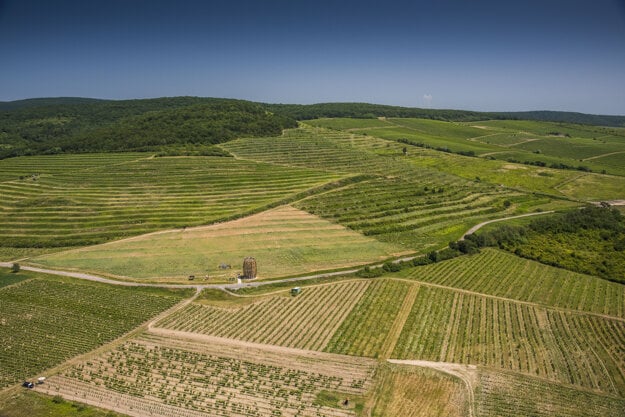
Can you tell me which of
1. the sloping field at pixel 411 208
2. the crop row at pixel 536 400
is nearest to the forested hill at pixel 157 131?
the sloping field at pixel 411 208

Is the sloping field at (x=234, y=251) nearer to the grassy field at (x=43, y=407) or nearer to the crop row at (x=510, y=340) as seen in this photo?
the crop row at (x=510, y=340)

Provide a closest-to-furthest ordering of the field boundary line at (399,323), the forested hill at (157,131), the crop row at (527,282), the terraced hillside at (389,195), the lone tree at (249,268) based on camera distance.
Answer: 1. the field boundary line at (399,323)
2. the crop row at (527,282)
3. the lone tree at (249,268)
4. the terraced hillside at (389,195)
5. the forested hill at (157,131)

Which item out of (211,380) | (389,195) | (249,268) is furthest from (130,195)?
(211,380)

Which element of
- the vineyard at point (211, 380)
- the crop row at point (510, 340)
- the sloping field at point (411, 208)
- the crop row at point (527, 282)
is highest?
the sloping field at point (411, 208)

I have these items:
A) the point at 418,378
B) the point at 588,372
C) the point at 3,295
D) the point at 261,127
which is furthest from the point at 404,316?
the point at 261,127

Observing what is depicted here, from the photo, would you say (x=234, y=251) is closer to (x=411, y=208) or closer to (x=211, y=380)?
(x=211, y=380)

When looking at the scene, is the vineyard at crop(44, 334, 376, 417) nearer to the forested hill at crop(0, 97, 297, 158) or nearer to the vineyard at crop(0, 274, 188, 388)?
the vineyard at crop(0, 274, 188, 388)
